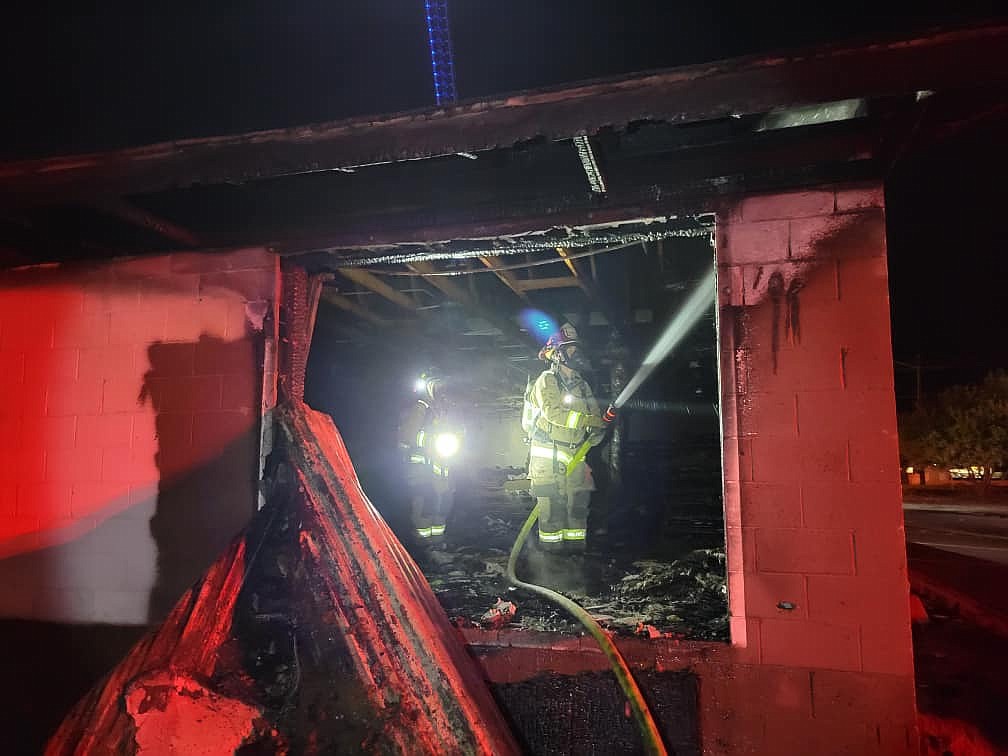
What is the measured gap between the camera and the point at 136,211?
11.9 ft

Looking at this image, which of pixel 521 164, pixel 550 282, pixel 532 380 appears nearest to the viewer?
pixel 521 164

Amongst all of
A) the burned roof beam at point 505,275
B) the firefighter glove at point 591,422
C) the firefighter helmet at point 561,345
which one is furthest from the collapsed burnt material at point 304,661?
the firefighter helmet at point 561,345

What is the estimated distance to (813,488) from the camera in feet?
9.85

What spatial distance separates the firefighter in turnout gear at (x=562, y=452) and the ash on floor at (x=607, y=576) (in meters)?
0.33

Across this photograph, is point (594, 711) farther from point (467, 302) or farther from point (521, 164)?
point (467, 302)

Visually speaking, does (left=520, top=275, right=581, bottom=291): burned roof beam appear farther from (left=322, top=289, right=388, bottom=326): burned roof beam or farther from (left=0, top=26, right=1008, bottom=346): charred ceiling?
(left=322, top=289, right=388, bottom=326): burned roof beam

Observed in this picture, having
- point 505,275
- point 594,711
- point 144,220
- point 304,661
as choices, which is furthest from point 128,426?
point 594,711

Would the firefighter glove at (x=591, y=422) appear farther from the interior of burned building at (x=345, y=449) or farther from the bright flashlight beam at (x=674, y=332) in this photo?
the interior of burned building at (x=345, y=449)

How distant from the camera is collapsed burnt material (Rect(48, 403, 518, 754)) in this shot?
8.14 ft

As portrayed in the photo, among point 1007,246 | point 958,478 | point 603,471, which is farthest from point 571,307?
point 958,478

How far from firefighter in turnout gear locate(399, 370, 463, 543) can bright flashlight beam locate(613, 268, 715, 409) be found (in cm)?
249

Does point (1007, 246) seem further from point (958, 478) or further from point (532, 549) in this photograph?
point (958, 478)

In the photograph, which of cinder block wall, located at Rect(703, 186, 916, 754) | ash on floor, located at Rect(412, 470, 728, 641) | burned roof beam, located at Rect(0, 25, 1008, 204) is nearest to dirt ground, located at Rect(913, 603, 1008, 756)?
cinder block wall, located at Rect(703, 186, 916, 754)

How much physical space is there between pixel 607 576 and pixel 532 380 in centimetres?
396
